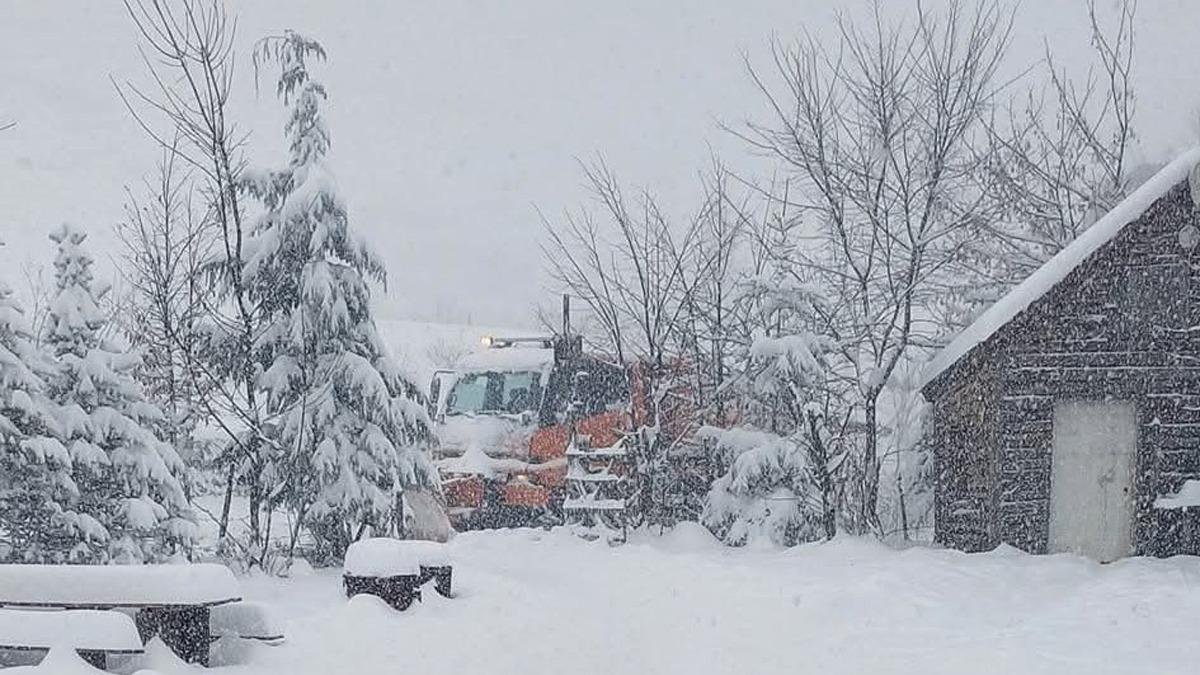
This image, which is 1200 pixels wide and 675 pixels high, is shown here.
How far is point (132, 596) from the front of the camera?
5977mm

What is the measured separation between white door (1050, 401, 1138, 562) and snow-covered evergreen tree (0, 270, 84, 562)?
40.7ft

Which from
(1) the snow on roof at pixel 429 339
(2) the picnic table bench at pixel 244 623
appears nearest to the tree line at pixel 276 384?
(2) the picnic table bench at pixel 244 623

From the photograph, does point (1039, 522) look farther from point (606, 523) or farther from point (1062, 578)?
point (606, 523)

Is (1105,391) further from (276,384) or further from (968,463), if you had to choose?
(276,384)

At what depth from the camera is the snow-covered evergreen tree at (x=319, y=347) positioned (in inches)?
533

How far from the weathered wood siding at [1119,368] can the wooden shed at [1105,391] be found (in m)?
0.01

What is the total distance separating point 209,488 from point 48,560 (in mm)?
4776

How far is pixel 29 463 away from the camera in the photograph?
1551cm

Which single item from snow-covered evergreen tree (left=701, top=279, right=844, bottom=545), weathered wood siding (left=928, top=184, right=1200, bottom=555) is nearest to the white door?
weathered wood siding (left=928, top=184, right=1200, bottom=555)

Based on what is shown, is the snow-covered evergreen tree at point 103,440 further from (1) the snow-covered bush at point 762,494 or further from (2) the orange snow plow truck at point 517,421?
(1) the snow-covered bush at point 762,494

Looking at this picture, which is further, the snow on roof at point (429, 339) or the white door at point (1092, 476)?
the snow on roof at point (429, 339)

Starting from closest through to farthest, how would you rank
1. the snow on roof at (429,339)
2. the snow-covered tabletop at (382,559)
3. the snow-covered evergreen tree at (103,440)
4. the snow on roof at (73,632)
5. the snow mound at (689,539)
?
1. the snow on roof at (73,632)
2. the snow-covered tabletop at (382,559)
3. the snow-covered evergreen tree at (103,440)
4. the snow mound at (689,539)
5. the snow on roof at (429,339)

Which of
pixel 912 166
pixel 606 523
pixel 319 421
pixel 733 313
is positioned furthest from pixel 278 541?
pixel 912 166

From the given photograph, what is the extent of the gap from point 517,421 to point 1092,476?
26.7ft
